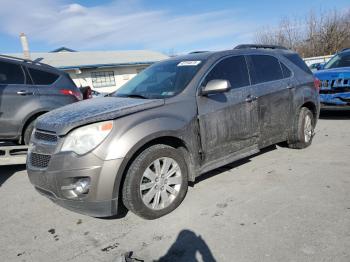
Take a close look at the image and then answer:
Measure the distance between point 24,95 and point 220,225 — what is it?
3966 mm

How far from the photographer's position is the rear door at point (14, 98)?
509 cm

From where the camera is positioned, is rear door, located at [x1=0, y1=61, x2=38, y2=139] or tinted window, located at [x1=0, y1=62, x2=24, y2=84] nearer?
rear door, located at [x1=0, y1=61, x2=38, y2=139]

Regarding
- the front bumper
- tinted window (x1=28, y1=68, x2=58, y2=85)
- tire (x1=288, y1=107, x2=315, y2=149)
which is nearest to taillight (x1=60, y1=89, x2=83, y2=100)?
tinted window (x1=28, y1=68, x2=58, y2=85)

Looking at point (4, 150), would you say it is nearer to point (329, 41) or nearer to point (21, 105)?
point (21, 105)

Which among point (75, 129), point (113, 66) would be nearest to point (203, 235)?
point (75, 129)

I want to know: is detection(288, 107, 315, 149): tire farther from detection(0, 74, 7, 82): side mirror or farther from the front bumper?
detection(0, 74, 7, 82): side mirror

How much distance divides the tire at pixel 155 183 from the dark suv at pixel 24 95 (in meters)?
2.95

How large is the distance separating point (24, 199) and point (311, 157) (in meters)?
4.43

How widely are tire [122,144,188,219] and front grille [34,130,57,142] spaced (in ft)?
2.79

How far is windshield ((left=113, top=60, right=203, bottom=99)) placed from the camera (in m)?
3.90

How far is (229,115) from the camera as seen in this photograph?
407 cm

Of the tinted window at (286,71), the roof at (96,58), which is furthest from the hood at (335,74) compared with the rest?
the roof at (96,58)

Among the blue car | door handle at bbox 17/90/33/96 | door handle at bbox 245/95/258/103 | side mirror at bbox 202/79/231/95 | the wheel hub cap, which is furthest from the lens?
the blue car

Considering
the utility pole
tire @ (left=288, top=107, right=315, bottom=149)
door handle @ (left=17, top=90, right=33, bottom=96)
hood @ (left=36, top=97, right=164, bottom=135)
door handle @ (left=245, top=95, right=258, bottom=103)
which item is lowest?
tire @ (left=288, top=107, right=315, bottom=149)
